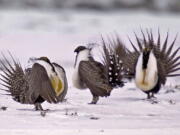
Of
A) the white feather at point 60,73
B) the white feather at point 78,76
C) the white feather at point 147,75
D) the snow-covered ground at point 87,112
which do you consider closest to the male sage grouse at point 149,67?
the white feather at point 147,75

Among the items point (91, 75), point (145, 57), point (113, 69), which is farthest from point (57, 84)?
point (145, 57)

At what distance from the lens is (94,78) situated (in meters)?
7.23

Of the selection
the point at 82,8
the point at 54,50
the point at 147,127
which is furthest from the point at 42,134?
the point at 82,8

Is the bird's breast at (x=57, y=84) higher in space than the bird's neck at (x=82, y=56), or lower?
lower

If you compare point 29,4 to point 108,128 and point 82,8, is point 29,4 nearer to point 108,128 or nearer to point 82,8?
point 82,8

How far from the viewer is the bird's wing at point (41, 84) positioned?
6.57m

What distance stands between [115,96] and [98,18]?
1181 centimetres

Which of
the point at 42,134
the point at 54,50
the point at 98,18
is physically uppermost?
the point at 98,18

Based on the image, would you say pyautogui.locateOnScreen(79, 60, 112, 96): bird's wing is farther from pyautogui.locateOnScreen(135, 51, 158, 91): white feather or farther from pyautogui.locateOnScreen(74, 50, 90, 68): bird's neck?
pyautogui.locateOnScreen(135, 51, 158, 91): white feather

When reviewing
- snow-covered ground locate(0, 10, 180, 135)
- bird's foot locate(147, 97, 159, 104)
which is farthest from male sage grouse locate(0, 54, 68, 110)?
bird's foot locate(147, 97, 159, 104)

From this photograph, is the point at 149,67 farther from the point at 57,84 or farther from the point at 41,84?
the point at 41,84

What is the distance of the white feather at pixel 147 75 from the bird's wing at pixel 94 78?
0.46 m

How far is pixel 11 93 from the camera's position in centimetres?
707

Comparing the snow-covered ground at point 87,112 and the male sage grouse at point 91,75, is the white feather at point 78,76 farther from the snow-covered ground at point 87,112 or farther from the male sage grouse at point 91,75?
the snow-covered ground at point 87,112
